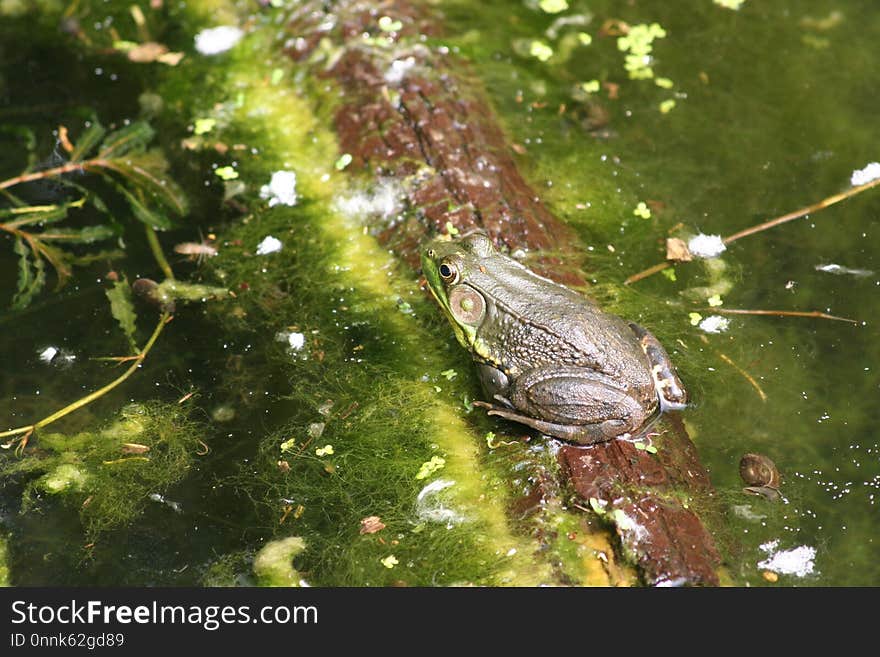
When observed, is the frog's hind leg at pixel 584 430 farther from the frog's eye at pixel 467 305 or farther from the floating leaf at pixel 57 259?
the floating leaf at pixel 57 259

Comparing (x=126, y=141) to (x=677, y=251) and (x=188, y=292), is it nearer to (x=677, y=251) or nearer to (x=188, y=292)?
(x=188, y=292)

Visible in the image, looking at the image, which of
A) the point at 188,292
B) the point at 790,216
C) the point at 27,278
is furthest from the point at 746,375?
the point at 27,278

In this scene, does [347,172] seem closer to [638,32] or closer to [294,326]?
[294,326]

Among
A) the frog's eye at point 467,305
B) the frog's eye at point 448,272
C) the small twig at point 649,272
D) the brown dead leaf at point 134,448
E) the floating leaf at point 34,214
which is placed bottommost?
the brown dead leaf at point 134,448

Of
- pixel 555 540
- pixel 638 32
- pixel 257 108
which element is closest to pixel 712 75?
pixel 638 32

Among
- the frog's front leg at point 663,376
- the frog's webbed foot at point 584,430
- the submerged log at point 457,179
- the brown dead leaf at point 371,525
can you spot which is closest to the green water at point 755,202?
the frog's front leg at point 663,376
